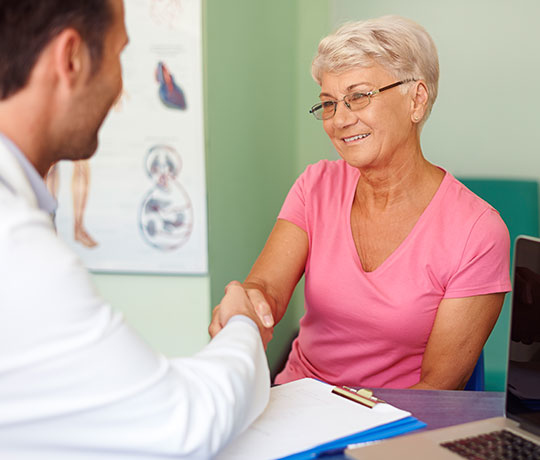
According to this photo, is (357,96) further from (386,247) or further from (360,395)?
(360,395)

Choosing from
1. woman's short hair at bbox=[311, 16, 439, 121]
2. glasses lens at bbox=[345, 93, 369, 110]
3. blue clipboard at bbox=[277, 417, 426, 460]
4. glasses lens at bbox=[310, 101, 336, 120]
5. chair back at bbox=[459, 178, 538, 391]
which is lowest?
chair back at bbox=[459, 178, 538, 391]

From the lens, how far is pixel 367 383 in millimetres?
1697

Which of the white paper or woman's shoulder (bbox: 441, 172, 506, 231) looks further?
woman's shoulder (bbox: 441, 172, 506, 231)

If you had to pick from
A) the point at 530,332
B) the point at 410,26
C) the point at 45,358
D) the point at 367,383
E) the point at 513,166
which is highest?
the point at 410,26

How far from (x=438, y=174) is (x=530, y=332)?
0.82m

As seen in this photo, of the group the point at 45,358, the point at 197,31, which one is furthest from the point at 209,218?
the point at 45,358

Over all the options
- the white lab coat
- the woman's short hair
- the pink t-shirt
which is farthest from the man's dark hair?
the pink t-shirt

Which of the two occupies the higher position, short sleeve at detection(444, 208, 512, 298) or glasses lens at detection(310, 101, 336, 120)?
glasses lens at detection(310, 101, 336, 120)

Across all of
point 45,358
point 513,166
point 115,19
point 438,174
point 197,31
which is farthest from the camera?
point 513,166

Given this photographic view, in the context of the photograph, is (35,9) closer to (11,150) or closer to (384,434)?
(11,150)

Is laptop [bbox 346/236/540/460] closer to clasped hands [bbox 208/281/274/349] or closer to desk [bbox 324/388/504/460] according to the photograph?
desk [bbox 324/388/504/460]

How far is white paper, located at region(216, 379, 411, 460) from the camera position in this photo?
3.17 ft

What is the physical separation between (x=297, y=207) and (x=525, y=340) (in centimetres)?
90

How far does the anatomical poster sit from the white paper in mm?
1649
